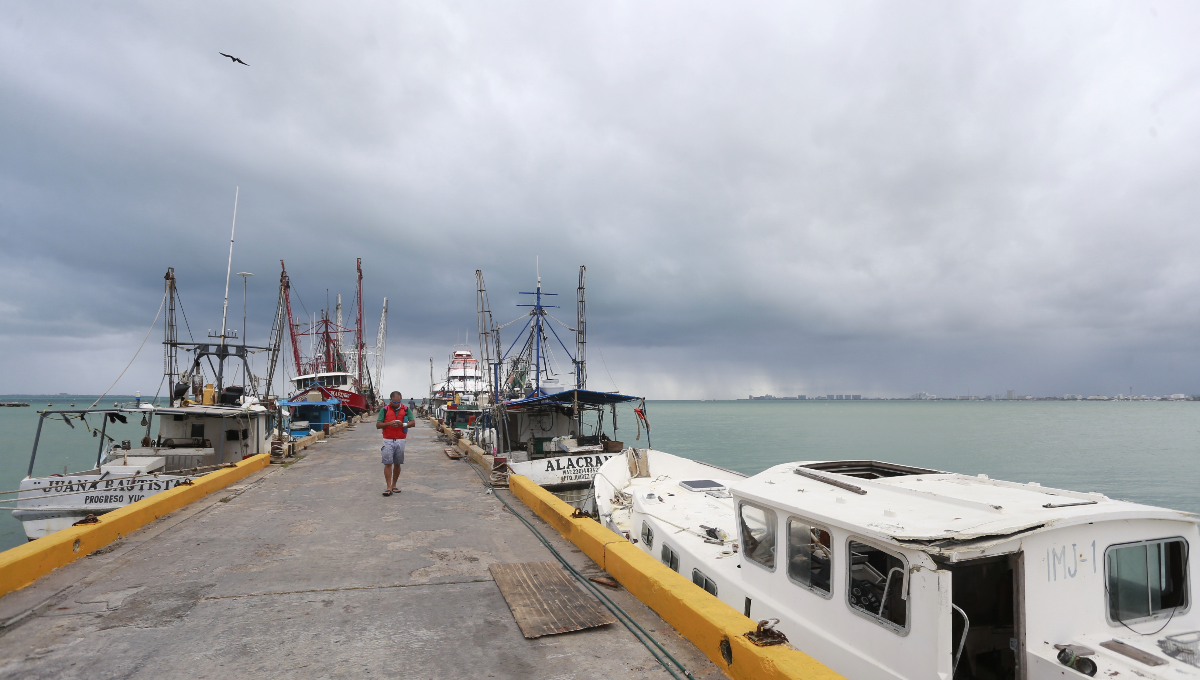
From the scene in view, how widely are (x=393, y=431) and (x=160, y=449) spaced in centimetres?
938

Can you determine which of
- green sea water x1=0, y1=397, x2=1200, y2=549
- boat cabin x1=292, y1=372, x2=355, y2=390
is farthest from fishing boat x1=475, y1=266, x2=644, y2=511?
boat cabin x1=292, y1=372, x2=355, y2=390

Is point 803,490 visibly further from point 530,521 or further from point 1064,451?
point 1064,451

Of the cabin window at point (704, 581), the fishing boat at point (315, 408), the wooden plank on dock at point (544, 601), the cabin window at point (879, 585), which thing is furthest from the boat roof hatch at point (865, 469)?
the fishing boat at point (315, 408)

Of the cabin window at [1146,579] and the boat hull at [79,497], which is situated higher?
the cabin window at [1146,579]

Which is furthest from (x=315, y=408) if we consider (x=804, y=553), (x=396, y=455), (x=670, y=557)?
(x=804, y=553)

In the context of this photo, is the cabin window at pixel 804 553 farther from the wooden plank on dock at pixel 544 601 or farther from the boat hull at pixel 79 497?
the boat hull at pixel 79 497

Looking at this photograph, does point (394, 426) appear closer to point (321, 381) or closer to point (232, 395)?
point (232, 395)

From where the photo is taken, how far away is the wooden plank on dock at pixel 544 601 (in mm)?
5102

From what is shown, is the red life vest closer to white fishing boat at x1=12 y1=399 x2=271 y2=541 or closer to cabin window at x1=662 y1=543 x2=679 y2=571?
white fishing boat at x1=12 y1=399 x2=271 y2=541

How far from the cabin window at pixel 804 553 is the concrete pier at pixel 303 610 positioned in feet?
5.44

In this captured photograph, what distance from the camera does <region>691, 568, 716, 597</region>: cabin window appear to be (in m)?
7.88

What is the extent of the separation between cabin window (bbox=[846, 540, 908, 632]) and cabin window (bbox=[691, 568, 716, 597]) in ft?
8.32

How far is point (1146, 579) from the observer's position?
193 inches

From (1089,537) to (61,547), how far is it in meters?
10.2
